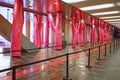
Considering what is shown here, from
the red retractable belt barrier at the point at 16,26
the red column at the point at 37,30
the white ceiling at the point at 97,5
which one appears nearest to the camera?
the red retractable belt barrier at the point at 16,26

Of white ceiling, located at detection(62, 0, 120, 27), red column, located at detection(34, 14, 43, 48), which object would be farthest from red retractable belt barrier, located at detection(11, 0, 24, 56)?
red column, located at detection(34, 14, 43, 48)

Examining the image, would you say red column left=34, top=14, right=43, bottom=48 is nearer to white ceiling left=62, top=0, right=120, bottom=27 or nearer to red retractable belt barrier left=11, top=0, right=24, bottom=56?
white ceiling left=62, top=0, right=120, bottom=27

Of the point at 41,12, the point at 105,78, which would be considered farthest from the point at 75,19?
the point at 105,78

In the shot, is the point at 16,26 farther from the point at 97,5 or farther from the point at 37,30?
the point at 37,30

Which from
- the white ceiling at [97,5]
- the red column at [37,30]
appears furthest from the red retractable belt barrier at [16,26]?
the red column at [37,30]

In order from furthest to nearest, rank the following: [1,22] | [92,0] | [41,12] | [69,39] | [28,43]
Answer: [69,39], [41,12], [28,43], [1,22], [92,0]

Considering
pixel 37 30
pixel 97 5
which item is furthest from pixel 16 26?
pixel 37 30

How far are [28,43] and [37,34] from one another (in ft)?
7.74

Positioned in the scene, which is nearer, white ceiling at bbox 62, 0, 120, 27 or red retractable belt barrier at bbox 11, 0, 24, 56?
red retractable belt barrier at bbox 11, 0, 24, 56

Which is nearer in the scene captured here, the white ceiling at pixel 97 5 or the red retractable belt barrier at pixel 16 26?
the red retractable belt barrier at pixel 16 26

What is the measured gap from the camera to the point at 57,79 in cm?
447

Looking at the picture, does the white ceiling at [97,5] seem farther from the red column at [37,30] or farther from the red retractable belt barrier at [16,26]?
the red column at [37,30]

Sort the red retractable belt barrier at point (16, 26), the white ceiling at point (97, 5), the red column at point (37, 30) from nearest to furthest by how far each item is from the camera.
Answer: the red retractable belt barrier at point (16, 26) → the white ceiling at point (97, 5) → the red column at point (37, 30)

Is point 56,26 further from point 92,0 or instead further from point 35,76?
point 35,76
